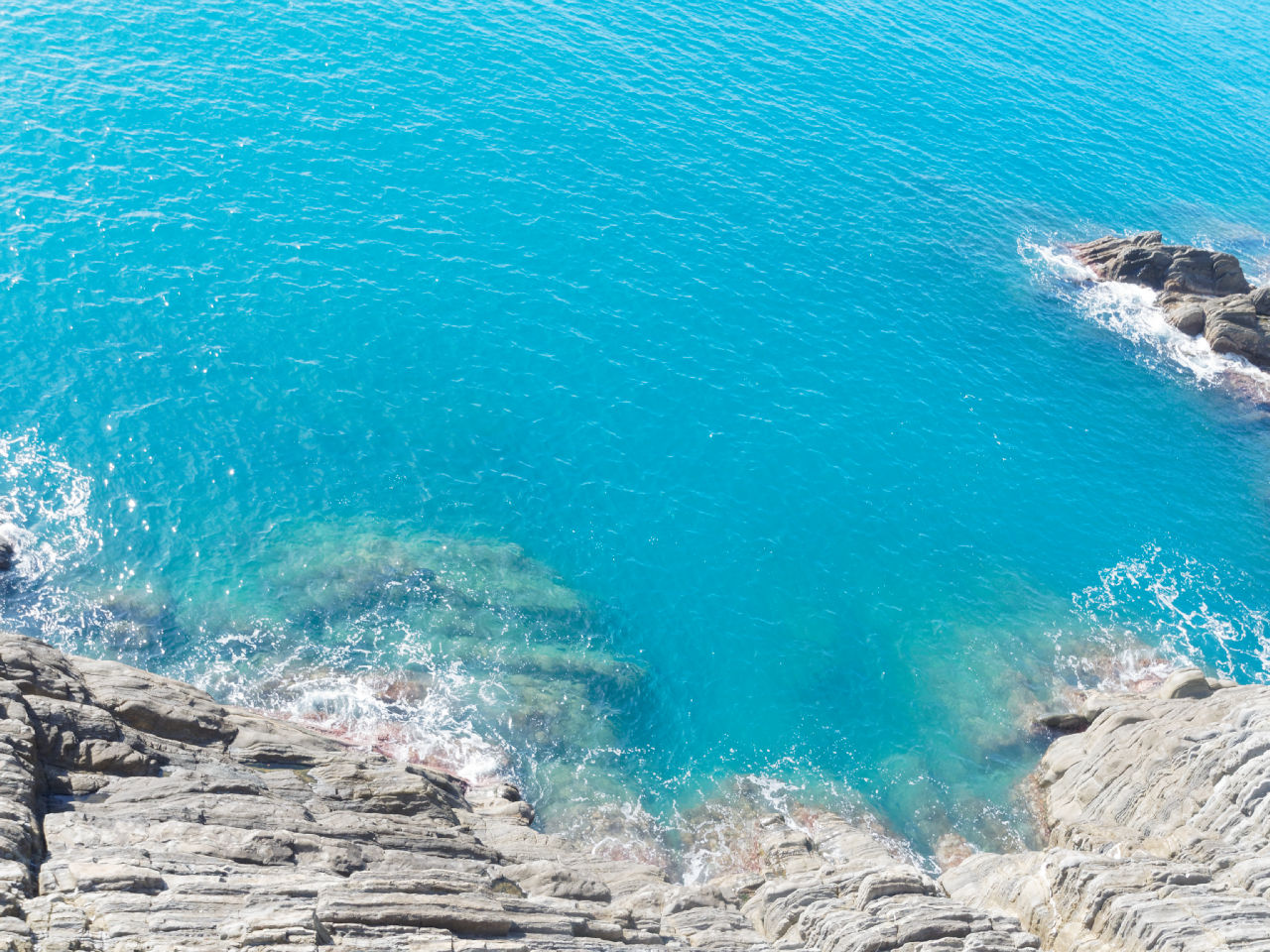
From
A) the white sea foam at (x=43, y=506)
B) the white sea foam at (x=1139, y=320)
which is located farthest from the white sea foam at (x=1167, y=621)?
the white sea foam at (x=43, y=506)

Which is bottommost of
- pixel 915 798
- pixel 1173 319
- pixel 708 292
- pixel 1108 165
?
pixel 915 798

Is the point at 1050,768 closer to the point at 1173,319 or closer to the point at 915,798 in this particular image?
the point at 915,798

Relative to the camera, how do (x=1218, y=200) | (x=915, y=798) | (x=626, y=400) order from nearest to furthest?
(x=915, y=798) → (x=626, y=400) → (x=1218, y=200)

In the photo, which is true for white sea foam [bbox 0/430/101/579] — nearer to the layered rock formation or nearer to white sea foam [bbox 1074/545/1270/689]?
white sea foam [bbox 1074/545/1270/689]

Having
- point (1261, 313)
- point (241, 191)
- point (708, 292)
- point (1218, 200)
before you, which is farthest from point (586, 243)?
point (1218, 200)

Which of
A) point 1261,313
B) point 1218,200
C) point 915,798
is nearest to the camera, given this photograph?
point 915,798

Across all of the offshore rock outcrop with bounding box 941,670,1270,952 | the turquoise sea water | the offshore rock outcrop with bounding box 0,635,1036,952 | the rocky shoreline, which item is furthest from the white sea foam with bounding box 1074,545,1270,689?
the offshore rock outcrop with bounding box 0,635,1036,952
